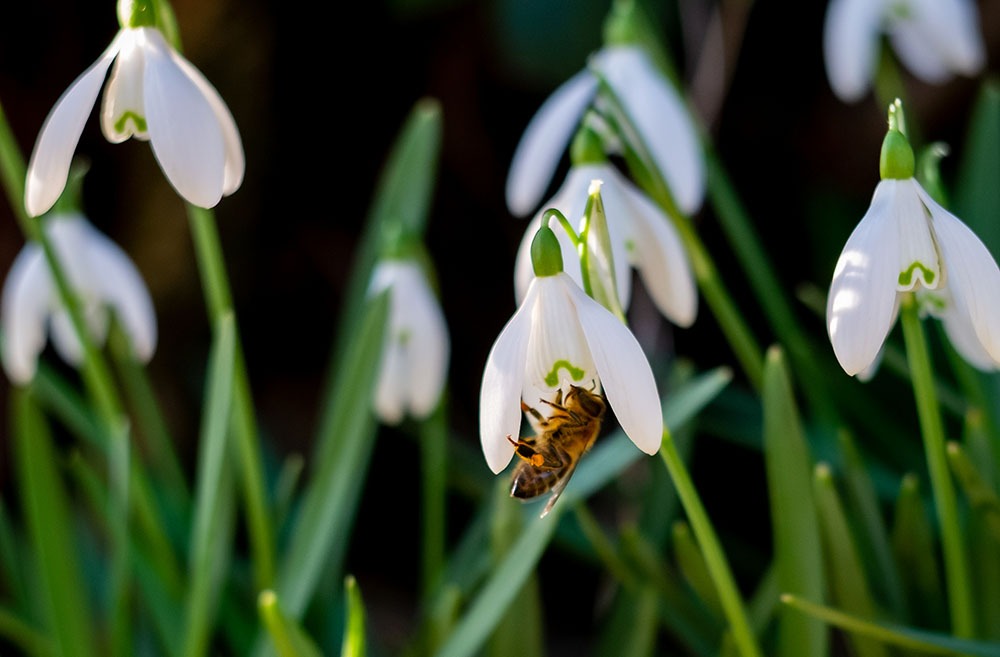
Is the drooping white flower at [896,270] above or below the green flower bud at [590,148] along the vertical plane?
below

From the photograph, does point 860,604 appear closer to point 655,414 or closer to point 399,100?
point 655,414

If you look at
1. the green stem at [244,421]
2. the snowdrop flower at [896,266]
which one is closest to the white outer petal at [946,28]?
the snowdrop flower at [896,266]

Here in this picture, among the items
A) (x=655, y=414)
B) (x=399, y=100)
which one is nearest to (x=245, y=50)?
(x=399, y=100)

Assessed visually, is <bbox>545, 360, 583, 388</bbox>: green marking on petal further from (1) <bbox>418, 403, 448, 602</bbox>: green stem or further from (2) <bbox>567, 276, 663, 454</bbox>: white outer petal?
(1) <bbox>418, 403, 448, 602</bbox>: green stem

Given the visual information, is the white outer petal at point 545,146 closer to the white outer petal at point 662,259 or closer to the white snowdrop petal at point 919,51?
the white outer petal at point 662,259

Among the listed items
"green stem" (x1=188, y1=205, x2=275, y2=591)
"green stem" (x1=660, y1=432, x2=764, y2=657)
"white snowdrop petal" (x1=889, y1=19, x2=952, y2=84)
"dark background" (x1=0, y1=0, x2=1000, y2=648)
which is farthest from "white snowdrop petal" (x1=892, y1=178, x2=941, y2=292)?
"dark background" (x1=0, y1=0, x2=1000, y2=648)

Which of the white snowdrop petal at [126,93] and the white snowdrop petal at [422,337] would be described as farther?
the white snowdrop petal at [422,337]

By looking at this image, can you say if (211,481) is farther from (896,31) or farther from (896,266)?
(896,31)
